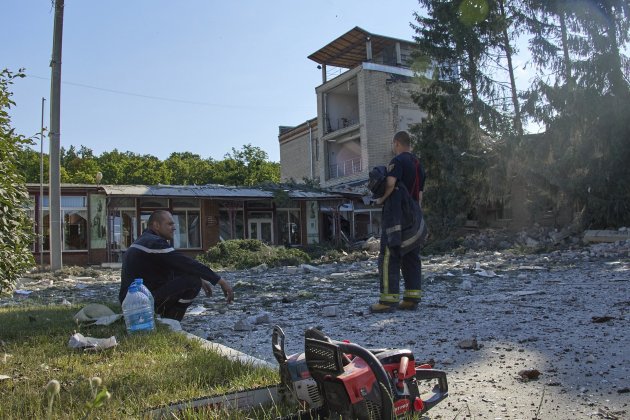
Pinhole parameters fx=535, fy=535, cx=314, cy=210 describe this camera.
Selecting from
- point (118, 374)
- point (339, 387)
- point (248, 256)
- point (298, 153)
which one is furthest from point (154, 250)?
point (298, 153)

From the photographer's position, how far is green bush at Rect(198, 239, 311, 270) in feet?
61.2

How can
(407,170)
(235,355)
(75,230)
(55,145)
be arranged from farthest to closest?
(75,230), (55,145), (407,170), (235,355)

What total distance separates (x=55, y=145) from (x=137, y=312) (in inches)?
527

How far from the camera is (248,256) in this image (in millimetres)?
19281

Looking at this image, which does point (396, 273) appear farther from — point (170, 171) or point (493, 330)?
point (170, 171)

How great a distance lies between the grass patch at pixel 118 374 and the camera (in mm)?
2693

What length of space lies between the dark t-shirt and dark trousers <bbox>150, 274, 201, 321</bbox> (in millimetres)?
2531

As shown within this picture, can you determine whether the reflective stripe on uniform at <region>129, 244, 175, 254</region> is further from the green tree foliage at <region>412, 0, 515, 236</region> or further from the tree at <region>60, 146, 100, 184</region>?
the tree at <region>60, 146, 100, 184</region>

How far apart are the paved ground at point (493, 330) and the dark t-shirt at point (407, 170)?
58.0 inches

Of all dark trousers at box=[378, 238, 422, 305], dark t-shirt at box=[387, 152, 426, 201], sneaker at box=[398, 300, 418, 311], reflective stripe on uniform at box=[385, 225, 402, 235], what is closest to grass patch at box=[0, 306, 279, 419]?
dark trousers at box=[378, 238, 422, 305]

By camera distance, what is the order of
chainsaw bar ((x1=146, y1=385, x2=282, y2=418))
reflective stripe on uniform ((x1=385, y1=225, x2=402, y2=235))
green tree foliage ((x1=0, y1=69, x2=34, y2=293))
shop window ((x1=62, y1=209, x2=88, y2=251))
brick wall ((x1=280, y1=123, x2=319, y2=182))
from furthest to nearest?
1. brick wall ((x1=280, y1=123, x2=319, y2=182))
2. shop window ((x1=62, y1=209, x2=88, y2=251))
3. reflective stripe on uniform ((x1=385, y1=225, x2=402, y2=235))
4. green tree foliage ((x1=0, y1=69, x2=34, y2=293))
5. chainsaw bar ((x1=146, y1=385, x2=282, y2=418))

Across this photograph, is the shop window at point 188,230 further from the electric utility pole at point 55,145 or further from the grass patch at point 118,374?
the grass patch at point 118,374

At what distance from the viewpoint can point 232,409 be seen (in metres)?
2.64

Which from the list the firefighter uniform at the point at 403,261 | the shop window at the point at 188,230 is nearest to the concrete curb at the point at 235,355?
the firefighter uniform at the point at 403,261
